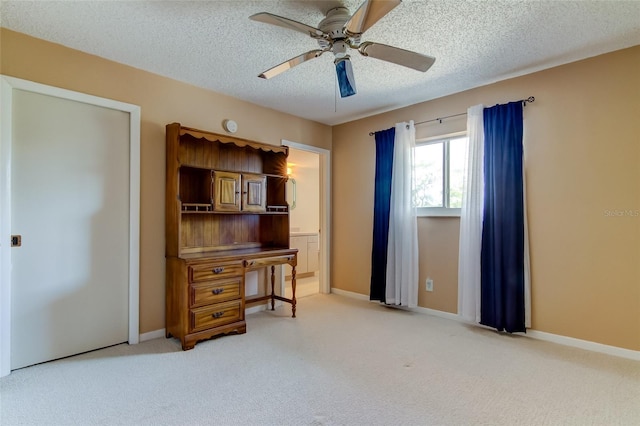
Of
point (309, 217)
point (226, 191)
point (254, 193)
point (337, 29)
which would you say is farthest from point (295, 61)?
point (309, 217)

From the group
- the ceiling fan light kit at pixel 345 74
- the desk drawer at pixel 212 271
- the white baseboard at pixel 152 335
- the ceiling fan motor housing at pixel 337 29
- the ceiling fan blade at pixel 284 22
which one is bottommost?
the white baseboard at pixel 152 335

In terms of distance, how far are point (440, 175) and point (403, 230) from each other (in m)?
0.78

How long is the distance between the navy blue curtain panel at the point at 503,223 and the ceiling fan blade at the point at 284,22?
211cm

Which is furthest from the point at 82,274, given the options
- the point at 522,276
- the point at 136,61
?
the point at 522,276

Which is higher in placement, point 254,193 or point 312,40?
point 312,40

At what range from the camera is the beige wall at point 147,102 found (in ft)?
7.82

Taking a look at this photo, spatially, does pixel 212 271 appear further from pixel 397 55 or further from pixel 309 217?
pixel 309 217

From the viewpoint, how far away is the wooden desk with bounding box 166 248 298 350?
108 inches

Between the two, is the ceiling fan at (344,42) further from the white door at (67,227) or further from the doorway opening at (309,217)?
the doorway opening at (309,217)

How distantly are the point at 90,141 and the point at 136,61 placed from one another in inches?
31.8

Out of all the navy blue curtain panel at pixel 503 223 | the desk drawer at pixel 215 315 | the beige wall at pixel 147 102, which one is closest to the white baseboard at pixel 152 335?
the beige wall at pixel 147 102

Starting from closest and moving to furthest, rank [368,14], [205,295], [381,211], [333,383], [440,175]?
[368,14] → [333,383] → [205,295] → [440,175] → [381,211]

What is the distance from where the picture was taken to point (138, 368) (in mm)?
2385

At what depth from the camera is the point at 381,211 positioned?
4.04m
